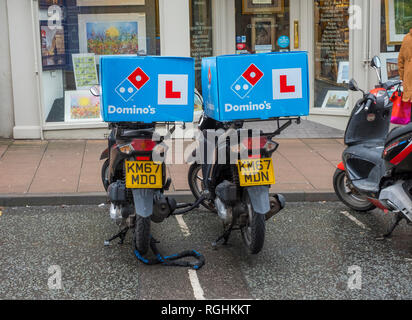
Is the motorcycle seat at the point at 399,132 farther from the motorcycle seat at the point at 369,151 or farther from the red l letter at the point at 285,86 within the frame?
the red l letter at the point at 285,86

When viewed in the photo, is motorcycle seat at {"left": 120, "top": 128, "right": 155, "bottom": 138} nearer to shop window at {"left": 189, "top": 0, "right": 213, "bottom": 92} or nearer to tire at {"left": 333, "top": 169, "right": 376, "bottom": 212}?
tire at {"left": 333, "top": 169, "right": 376, "bottom": 212}

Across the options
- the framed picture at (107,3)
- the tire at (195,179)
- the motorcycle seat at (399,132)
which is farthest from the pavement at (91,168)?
the framed picture at (107,3)

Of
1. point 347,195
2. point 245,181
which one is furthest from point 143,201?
point 347,195

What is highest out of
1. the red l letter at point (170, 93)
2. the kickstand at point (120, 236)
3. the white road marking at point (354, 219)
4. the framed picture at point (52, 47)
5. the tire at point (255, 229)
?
the framed picture at point (52, 47)

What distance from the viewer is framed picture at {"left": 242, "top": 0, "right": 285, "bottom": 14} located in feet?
37.9

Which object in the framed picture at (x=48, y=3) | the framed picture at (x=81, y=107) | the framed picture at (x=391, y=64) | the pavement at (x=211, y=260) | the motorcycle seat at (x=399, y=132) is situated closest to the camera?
the pavement at (x=211, y=260)

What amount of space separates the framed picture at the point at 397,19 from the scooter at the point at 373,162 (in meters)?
4.46

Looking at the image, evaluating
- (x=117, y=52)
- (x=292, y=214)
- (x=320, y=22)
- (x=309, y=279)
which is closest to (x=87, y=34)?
(x=117, y=52)

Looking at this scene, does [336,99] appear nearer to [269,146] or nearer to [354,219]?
[354,219]

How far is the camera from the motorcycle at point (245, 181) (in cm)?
525

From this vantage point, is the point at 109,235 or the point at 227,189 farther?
the point at 109,235
